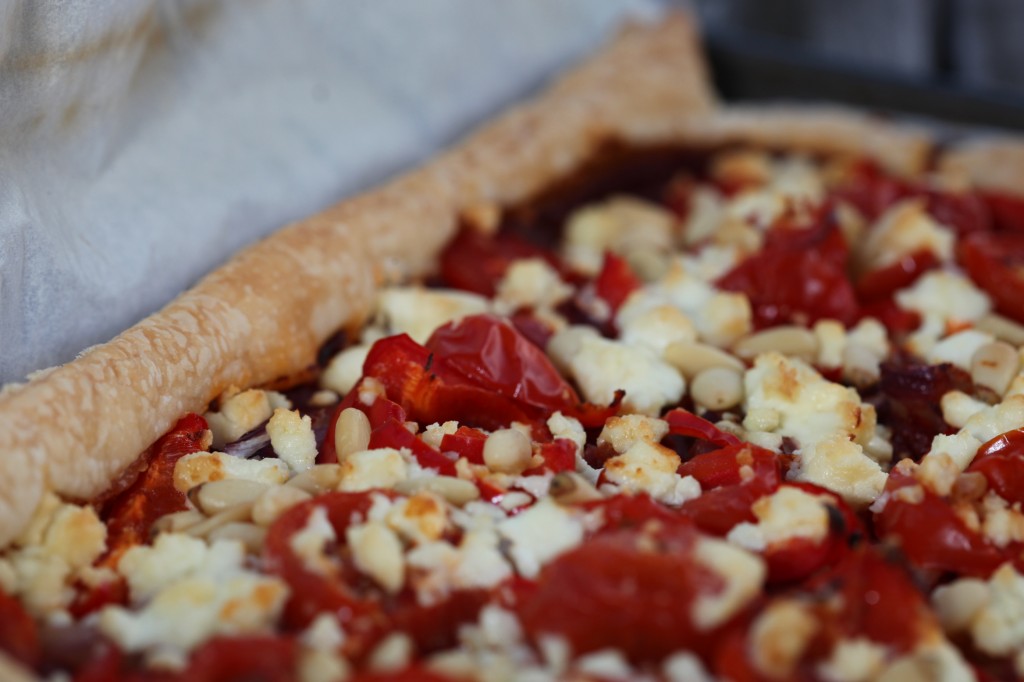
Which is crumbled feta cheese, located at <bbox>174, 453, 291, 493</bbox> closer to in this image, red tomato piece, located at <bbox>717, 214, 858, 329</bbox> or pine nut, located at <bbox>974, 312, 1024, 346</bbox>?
red tomato piece, located at <bbox>717, 214, 858, 329</bbox>

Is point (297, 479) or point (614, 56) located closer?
point (297, 479)

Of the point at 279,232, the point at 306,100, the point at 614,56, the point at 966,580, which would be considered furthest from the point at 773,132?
the point at 966,580

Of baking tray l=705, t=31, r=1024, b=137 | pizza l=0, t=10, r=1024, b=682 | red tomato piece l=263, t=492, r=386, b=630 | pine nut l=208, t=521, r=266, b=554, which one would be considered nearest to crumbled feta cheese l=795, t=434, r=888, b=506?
pizza l=0, t=10, r=1024, b=682

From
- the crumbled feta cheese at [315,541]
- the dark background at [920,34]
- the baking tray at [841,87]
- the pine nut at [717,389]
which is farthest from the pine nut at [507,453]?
the dark background at [920,34]

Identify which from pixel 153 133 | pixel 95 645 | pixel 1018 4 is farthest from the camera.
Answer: pixel 1018 4

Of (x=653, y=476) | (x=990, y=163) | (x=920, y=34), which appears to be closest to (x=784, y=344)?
(x=653, y=476)

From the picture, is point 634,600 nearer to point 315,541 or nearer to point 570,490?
point 570,490

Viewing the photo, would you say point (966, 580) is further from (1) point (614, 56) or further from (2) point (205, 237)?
(1) point (614, 56)

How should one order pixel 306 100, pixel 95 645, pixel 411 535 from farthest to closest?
1. pixel 306 100
2. pixel 411 535
3. pixel 95 645
